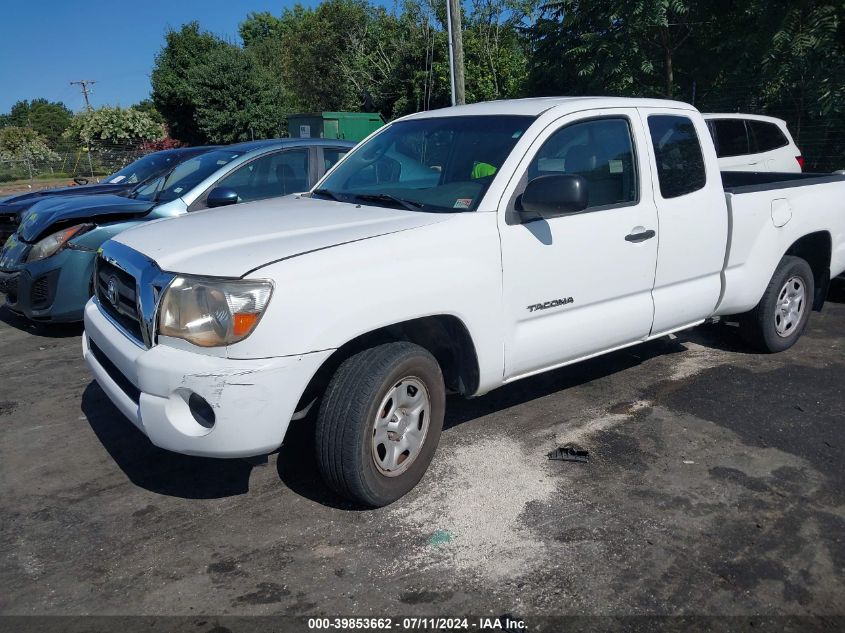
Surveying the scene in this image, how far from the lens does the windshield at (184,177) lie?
704cm

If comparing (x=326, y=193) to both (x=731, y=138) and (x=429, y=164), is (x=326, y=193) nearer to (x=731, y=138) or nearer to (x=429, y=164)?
(x=429, y=164)

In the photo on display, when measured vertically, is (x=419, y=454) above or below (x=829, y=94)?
below

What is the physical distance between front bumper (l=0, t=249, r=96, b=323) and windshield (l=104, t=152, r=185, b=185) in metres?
3.28

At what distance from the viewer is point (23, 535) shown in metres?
3.39

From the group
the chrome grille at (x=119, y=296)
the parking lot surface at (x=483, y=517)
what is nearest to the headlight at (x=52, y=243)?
the parking lot surface at (x=483, y=517)

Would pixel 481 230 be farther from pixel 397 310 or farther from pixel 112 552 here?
pixel 112 552

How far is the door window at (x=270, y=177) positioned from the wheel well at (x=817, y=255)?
4.47 m

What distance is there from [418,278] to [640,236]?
5.39ft

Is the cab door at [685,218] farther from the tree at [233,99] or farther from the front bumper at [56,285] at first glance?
the tree at [233,99]

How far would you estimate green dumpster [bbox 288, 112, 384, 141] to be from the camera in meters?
20.9

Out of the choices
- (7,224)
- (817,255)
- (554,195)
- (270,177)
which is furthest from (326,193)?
(7,224)

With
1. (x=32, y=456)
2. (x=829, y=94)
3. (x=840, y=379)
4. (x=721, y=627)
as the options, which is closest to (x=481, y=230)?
(x=721, y=627)

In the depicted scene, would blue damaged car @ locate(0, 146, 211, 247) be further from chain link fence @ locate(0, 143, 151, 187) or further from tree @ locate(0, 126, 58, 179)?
tree @ locate(0, 126, 58, 179)

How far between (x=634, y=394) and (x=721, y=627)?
8.00ft
